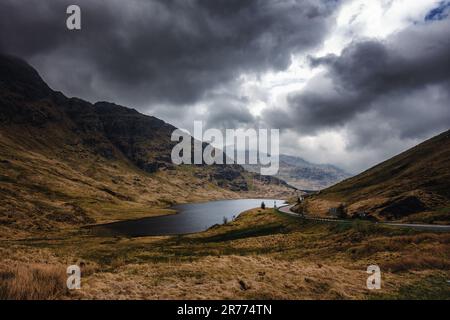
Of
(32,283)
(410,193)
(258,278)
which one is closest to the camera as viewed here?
(32,283)

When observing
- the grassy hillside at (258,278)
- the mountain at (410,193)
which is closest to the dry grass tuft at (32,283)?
the grassy hillside at (258,278)

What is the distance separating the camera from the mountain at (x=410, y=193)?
7562 cm

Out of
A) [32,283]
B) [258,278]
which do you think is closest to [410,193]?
[258,278]

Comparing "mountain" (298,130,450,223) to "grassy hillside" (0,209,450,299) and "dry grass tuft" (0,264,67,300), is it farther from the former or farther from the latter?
"dry grass tuft" (0,264,67,300)

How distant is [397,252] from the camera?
34.8 meters

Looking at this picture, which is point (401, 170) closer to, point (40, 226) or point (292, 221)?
point (292, 221)

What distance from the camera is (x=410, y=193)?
8444 centimetres

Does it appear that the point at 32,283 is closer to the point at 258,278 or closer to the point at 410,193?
the point at 258,278

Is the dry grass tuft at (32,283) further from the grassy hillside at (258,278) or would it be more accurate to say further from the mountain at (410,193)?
the mountain at (410,193)

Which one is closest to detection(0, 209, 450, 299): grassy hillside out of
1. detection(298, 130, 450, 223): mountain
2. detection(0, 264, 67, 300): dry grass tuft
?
detection(0, 264, 67, 300): dry grass tuft

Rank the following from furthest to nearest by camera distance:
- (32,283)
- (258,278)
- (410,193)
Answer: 1. (410,193)
2. (258,278)
3. (32,283)


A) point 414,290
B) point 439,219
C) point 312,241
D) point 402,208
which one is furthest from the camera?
point 402,208
